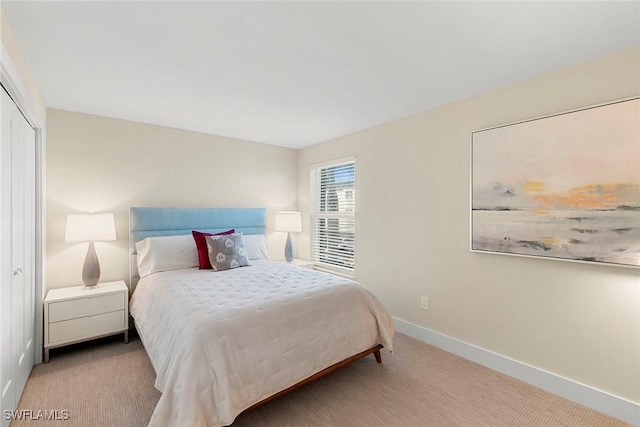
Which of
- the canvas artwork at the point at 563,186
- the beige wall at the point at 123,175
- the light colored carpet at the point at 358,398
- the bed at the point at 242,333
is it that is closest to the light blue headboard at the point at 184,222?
the beige wall at the point at 123,175

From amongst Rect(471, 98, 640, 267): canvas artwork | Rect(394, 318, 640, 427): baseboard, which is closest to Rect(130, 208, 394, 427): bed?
Rect(394, 318, 640, 427): baseboard

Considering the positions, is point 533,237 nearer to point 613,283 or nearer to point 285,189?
point 613,283

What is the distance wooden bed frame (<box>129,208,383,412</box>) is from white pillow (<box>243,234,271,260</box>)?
0.35 metres

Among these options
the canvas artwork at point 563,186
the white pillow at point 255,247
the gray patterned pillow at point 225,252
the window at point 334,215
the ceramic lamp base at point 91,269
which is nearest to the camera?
the canvas artwork at point 563,186

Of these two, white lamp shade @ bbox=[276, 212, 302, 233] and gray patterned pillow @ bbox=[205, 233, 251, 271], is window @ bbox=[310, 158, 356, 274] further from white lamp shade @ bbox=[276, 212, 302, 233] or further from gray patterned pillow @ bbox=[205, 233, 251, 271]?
gray patterned pillow @ bbox=[205, 233, 251, 271]

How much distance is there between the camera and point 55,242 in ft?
9.45

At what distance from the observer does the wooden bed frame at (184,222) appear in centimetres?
317

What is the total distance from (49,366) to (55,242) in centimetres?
115

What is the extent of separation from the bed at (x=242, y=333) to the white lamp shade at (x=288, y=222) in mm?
1122

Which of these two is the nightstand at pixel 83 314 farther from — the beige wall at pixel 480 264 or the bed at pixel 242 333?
the beige wall at pixel 480 264

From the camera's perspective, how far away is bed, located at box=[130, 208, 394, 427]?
156 cm

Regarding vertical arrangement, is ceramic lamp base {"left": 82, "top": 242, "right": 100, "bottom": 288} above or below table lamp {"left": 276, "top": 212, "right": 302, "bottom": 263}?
below

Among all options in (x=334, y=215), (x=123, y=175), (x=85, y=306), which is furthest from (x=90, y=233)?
(x=334, y=215)

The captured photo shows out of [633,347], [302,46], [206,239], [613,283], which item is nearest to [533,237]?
[613,283]
